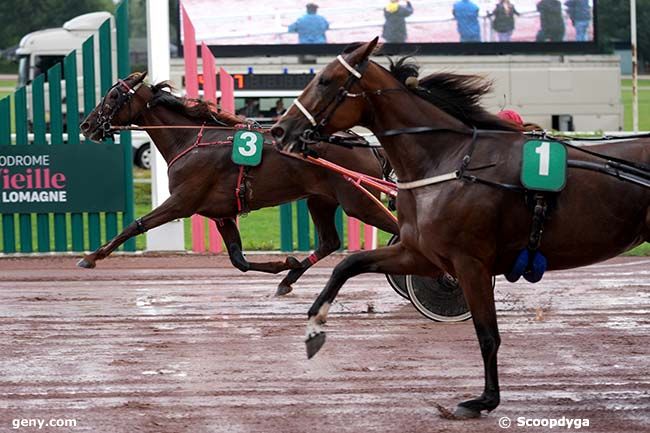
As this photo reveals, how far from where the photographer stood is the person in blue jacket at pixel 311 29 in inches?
959

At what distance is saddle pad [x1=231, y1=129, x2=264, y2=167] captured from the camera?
32.3 ft

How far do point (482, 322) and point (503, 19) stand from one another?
19167 mm

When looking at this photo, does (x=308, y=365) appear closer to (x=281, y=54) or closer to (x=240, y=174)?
(x=240, y=174)

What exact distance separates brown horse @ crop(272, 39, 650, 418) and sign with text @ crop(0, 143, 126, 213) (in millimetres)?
7447

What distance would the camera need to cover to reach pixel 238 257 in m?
10.2

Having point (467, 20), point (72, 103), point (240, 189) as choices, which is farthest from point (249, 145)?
point (467, 20)

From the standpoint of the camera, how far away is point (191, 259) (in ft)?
44.2

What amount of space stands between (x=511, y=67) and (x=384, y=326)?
15.5 meters

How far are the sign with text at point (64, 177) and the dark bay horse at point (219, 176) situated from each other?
305 centimetres

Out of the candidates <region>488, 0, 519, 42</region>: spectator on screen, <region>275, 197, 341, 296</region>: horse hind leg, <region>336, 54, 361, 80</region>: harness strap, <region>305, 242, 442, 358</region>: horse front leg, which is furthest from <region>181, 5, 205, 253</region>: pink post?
<region>488, 0, 519, 42</region>: spectator on screen

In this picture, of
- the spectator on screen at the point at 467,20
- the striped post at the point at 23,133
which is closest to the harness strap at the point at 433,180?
the striped post at the point at 23,133

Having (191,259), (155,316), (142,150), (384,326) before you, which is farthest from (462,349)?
(142,150)

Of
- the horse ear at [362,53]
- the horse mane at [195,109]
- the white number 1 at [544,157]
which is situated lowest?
the horse mane at [195,109]

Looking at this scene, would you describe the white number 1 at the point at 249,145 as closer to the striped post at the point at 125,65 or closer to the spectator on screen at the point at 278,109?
the striped post at the point at 125,65
